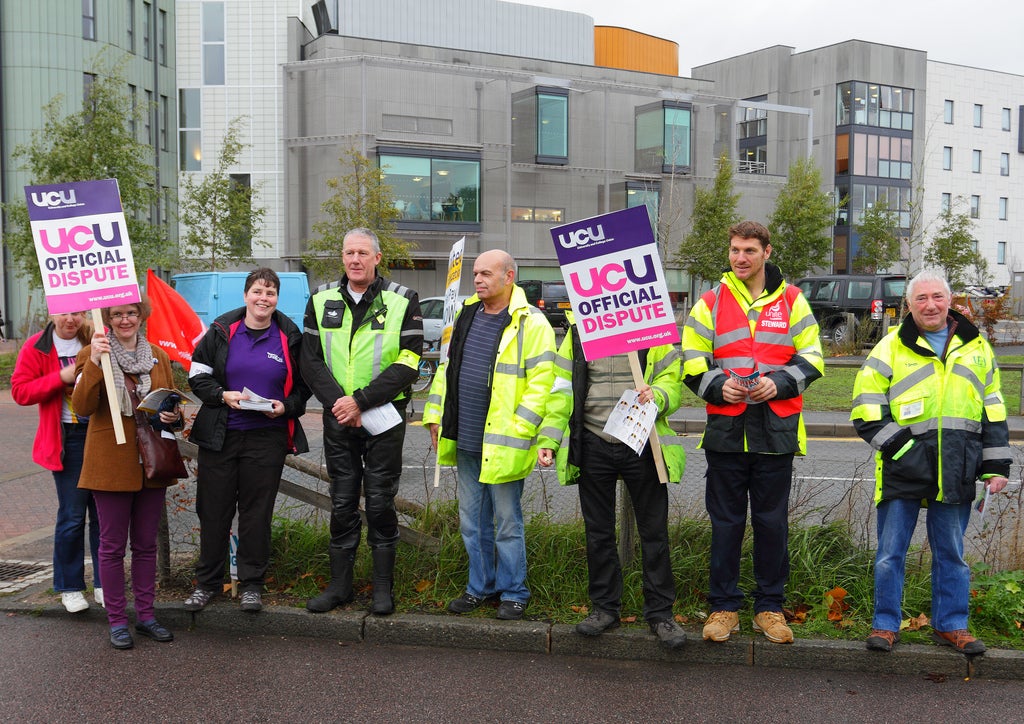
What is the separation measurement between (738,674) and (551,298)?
95.4 feet

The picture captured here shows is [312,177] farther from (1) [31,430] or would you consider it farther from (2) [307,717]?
(2) [307,717]

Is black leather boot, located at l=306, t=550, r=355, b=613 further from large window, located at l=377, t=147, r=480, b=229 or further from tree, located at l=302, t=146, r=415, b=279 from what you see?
large window, located at l=377, t=147, r=480, b=229

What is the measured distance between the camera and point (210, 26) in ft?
142

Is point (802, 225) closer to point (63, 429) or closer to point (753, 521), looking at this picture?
point (753, 521)

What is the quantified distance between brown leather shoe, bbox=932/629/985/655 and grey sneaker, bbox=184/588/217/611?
3783mm

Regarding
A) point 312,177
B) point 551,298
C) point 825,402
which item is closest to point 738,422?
point 825,402

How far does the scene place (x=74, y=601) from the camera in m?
5.42

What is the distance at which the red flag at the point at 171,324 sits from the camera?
7129 mm

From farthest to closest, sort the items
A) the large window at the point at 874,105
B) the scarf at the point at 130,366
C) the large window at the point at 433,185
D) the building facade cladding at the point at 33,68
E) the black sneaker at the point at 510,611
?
the large window at the point at 874,105, the large window at the point at 433,185, the building facade cladding at the point at 33,68, the black sneaker at the point at 510,611, the scarf at the point at 130,366

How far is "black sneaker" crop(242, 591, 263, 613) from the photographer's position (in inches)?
206

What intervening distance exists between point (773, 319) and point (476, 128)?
136ft

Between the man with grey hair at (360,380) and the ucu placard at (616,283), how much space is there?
0.90m

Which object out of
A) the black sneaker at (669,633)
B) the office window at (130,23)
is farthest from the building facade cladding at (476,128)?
the black sneaker at (669,633)

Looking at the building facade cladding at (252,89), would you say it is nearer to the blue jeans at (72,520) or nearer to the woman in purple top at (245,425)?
the blue jeans at (72,520)
